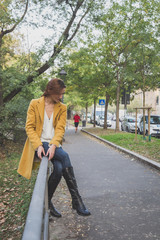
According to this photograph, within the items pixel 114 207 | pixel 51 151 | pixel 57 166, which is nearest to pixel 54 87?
pixel 51 151

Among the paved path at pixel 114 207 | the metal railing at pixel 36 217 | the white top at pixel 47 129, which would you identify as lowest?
the paved path at pixel 114 207

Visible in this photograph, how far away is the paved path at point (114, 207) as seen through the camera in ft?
10.7

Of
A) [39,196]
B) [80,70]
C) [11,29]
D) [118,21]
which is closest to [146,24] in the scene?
[118,21]

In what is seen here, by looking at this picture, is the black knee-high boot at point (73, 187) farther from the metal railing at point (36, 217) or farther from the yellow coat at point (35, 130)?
the metal railing at point (36, 217)

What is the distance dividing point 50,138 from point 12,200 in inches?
112

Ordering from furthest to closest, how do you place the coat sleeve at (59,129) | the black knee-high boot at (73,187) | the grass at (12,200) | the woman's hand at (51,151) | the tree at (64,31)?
the tree at (64,31) < the grass at (12,200) < the black knee-high boot at (73,187) < the coat sleeve at (59,129) < the woman's hand at (51,151)

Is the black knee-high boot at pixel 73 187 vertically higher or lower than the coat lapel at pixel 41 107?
lower

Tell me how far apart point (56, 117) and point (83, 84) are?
2100 centimetres

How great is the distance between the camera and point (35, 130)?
3170 mm

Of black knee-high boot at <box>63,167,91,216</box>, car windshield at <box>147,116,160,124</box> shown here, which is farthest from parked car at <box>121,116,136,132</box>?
black knee-high boot at <box>63,167,91,216</box>

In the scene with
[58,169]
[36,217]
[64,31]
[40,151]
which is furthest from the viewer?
[64,31]

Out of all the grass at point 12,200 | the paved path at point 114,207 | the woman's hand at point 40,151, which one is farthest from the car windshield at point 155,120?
the woman's hand at point 40,151

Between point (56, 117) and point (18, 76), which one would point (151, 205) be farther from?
point (18, 76)

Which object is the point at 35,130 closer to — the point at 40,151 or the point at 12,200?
the point at 40,151
